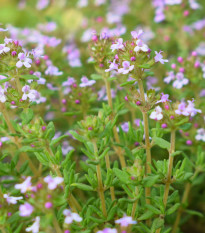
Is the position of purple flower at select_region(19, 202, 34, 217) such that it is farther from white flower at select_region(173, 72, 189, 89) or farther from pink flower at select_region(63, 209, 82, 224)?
white flower at select_region(173, 72, 189, 89)

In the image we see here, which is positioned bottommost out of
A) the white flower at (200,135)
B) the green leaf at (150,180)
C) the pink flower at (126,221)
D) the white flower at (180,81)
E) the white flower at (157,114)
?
the pink flower at (126,221)

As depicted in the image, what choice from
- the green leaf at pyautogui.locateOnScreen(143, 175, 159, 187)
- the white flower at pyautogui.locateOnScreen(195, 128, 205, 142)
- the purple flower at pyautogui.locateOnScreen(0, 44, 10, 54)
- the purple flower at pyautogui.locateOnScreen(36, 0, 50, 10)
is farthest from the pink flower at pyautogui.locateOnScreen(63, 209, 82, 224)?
the purple flower at pyautogui.locateOnScreen(36, 0, 50, 10)

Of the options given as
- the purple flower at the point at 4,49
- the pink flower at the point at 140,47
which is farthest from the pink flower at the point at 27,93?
the pink flower at the point at 140,47

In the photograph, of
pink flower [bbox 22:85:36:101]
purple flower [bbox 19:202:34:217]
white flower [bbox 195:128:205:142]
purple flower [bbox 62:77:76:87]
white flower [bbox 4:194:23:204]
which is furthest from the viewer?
purple flower [bbox 62:77:76:87]

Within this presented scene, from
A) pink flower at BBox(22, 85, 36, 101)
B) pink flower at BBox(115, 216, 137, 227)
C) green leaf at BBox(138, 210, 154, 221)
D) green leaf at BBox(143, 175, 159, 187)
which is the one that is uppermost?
pink flower at BBox(22, 85, 36, 101)

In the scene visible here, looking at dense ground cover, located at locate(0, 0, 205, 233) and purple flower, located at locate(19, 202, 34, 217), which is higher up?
dense ground cover, located at locate(0, 0, 205, 233)

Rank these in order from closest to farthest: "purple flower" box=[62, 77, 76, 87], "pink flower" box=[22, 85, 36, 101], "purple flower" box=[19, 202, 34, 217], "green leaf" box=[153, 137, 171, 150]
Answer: "purple flower" box=[19, 202, 34, 217]
"green leaf" box=[153, 137, 171, 150]
"pink flower" box=[22, 85, 36, 101]
"purple flower" box=[62, 77, 76, 87]

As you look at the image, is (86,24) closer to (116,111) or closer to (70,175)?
(116,111)

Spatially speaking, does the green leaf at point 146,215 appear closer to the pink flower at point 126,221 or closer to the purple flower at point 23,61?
the pink flower at point 126,221
